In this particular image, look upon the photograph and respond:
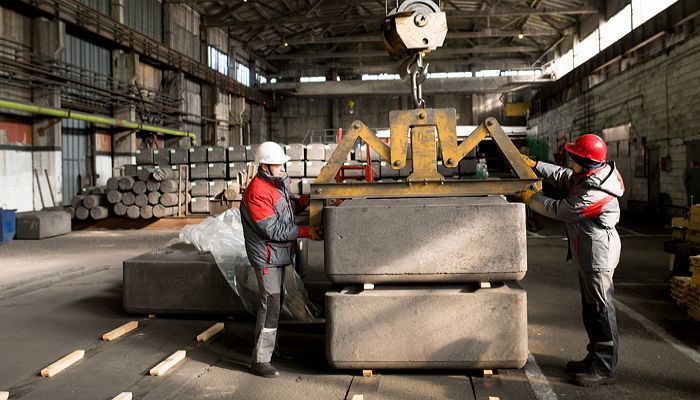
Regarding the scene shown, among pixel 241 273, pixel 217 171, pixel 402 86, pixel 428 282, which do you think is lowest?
pixel 241 273

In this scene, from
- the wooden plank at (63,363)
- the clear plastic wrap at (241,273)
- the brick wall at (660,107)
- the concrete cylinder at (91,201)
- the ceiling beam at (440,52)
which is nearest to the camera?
the wooden plank at (63,363)

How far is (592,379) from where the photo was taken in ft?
11.0

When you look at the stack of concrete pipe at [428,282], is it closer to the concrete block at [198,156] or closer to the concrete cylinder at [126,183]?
the concrete cylinder at [126,183]

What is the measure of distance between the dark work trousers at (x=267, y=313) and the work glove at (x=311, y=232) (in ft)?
1.10

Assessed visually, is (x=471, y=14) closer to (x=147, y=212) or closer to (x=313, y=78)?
(x=313, y=78)

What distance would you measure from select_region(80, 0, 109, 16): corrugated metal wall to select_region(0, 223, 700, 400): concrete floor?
38.1 feet

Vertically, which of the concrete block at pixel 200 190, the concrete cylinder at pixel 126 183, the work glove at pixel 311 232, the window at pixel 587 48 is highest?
the window at pixel 587 48

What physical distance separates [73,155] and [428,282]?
1498 centimetres

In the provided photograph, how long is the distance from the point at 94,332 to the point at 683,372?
5.10 m

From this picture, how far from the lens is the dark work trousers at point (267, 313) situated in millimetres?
3621

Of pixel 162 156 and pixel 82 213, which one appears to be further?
pixel 162 156

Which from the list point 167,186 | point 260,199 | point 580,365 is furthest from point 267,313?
point 167,186

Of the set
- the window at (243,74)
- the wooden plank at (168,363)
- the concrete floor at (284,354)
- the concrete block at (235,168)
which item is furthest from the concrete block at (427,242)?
the window at (243,74)

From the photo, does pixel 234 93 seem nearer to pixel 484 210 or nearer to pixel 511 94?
pixel 511 94
